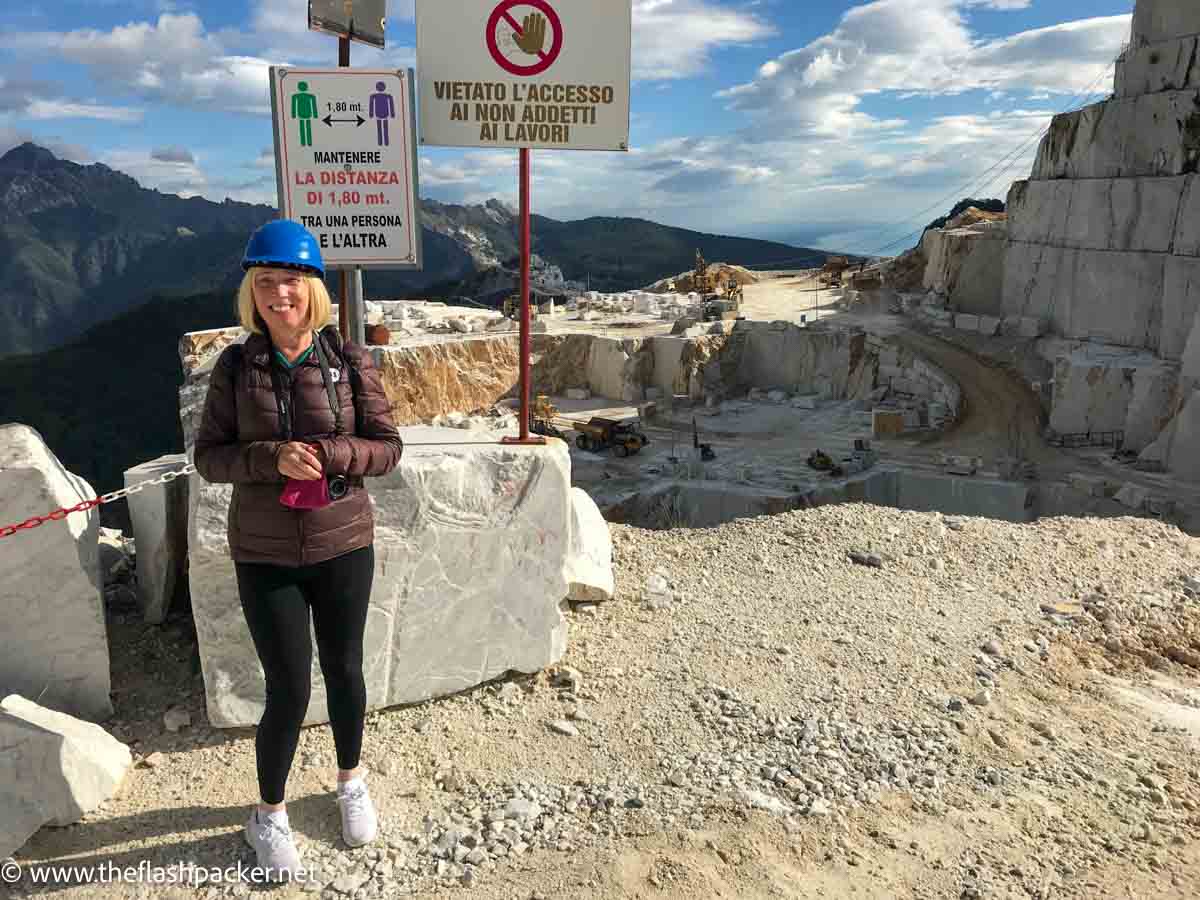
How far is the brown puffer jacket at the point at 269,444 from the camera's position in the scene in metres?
2.66

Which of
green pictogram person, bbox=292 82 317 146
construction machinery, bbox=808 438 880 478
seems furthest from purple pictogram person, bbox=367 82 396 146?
construction machinery, bbox=808 438 880 478

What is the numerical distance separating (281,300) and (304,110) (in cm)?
196

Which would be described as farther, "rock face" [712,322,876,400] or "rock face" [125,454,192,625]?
"rock face" [712,322,876,400]

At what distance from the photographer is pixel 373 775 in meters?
3.50

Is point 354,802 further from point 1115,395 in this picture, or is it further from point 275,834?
point 1115,395

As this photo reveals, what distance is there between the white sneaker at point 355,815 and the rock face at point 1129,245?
18.9m

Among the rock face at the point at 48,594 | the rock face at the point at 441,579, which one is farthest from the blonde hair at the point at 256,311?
the rock face at the point at 48,594

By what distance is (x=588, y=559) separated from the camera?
511 cm

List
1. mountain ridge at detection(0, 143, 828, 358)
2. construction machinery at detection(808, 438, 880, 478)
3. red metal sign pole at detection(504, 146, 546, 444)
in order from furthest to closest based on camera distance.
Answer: mountain ridge at detection(0, 143, 828, 358) < construction machinery at detection(808, 438, 880, 478) < red metal sign pole at detection(504, 146, 546, 444)

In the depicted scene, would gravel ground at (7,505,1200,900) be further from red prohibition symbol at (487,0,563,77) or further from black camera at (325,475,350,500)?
red prohibition symbol at (487,0,563,77)

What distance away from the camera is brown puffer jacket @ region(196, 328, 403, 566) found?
2.66 m

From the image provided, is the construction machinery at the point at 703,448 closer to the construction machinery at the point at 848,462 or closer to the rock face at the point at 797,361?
the construction machinery at the point at 848,462

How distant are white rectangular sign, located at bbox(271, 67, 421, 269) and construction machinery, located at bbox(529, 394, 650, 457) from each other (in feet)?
56.1

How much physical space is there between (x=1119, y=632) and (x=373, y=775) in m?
4.42
